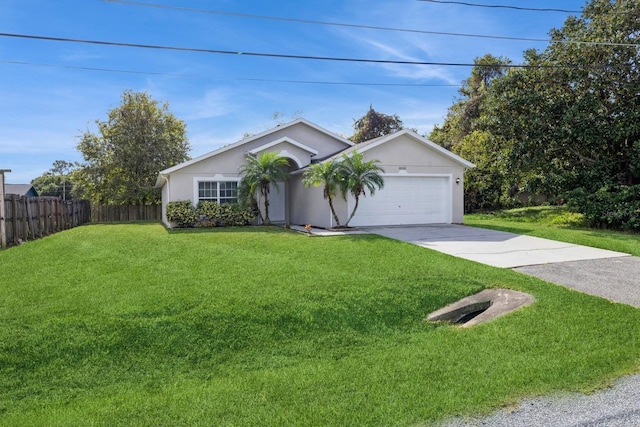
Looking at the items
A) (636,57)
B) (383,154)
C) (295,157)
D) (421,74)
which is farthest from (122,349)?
(636,57)

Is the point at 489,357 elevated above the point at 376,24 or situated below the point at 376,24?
below

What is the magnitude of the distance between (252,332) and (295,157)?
1372cm

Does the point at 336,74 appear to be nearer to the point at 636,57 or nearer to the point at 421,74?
the point at 421,74

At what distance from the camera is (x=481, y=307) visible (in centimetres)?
638

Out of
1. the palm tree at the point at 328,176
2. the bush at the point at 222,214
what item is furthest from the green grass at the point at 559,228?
the bush at the point at 222,214

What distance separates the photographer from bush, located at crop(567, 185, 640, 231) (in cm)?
1520

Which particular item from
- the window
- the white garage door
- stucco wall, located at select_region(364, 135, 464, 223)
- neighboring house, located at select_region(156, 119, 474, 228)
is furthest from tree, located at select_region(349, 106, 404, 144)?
the window

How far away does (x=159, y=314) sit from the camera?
5.70 metres

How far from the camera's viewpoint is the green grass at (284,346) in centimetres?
379

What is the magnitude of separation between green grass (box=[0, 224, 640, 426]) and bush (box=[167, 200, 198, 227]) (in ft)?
28.1

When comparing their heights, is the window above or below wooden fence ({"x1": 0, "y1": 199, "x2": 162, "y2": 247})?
above

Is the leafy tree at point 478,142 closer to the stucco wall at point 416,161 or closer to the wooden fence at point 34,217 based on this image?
the stucco wall at point 416,161

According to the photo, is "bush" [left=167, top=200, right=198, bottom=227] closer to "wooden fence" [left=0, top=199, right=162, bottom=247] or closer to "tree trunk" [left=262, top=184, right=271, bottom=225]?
"tree trunk" [left=262, top=184, right=271, bottom=225]

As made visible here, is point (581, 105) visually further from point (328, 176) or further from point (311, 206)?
point (311, 206)
